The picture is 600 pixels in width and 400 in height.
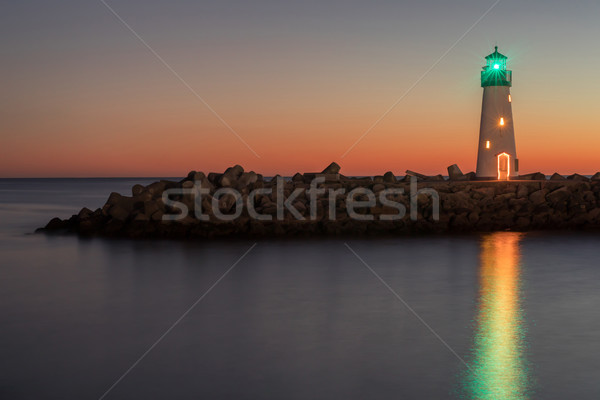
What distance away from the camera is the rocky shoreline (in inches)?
608

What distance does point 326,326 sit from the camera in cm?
687

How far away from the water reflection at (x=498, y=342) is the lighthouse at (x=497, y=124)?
1000cm

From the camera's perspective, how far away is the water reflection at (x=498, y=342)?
484 cm

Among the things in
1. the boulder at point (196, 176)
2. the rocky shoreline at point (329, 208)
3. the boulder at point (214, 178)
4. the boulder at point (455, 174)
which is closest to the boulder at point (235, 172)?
the rocky shoreline at point (329, 208)

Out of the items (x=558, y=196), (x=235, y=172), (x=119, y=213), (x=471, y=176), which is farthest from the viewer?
(x=471, y=176)

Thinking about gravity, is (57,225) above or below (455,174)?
below

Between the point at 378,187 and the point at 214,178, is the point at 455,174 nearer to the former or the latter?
the point at 378,187

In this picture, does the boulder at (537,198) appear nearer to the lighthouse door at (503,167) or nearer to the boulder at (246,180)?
the lighthouse door at (503,167)

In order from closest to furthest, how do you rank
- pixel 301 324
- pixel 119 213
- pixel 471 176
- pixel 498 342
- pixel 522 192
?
pixel 498 342, pixel 301 324, pixel 119 213, pixel 522 192, pixel 471 176

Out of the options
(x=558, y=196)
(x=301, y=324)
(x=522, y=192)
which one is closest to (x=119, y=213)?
(x=301, y=324)

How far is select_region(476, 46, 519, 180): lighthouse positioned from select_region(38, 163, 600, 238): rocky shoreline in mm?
3109

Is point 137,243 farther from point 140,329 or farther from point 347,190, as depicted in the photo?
point 140,329

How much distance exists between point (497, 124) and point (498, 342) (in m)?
15.8

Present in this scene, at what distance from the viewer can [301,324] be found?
7055 millimetres
